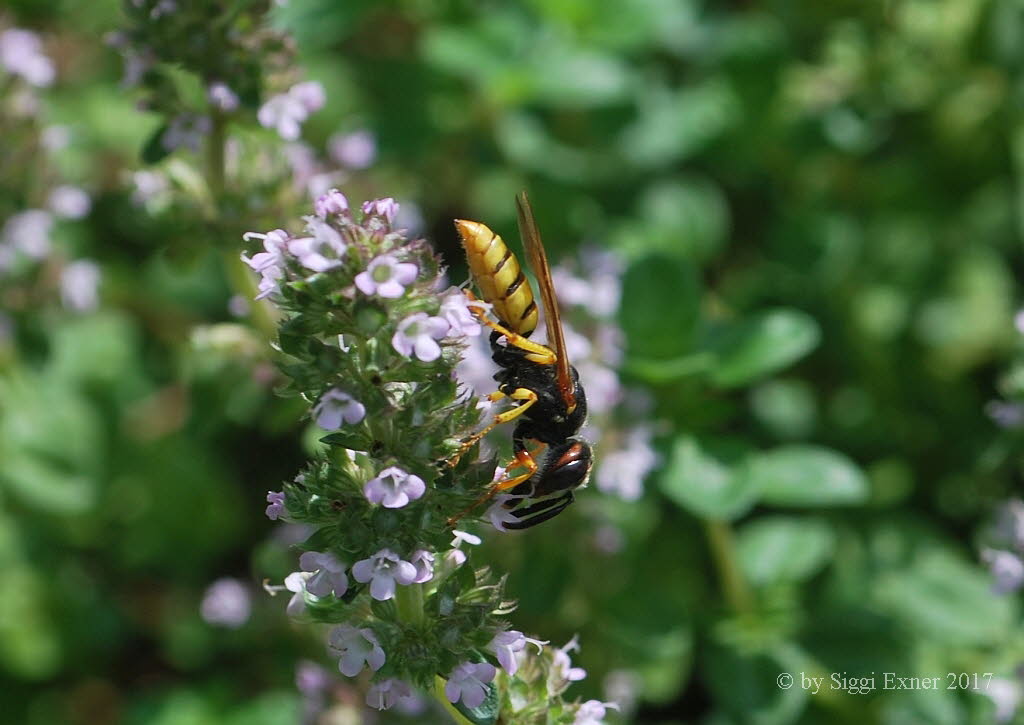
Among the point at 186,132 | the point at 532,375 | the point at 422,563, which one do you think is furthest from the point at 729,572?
the point at 186,132

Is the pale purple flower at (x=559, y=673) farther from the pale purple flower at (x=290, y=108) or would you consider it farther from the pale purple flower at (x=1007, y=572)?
the pale purple flower at (x=290, y=108)

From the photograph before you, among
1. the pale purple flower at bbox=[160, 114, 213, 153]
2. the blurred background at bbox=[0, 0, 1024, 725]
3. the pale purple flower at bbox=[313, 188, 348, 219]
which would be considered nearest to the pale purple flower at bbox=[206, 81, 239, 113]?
→ the blurred background at bbox=[0, 0, 1024, 725]

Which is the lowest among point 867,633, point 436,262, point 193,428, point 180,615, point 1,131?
point 180,615


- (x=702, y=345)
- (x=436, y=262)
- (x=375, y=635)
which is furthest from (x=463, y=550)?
(x=702, y=345)

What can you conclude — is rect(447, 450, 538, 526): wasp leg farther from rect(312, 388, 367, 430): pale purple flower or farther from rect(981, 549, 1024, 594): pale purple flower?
rect(981, 549, 1024, 594): pale purple flower

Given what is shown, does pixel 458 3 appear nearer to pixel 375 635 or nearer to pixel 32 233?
pixel 32 233

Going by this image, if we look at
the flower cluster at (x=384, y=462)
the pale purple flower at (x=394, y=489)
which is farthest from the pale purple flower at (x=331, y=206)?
the pale purple flower at (x=394, y=489)

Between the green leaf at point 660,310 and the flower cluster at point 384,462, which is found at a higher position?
the flower cluster at point 384,462
